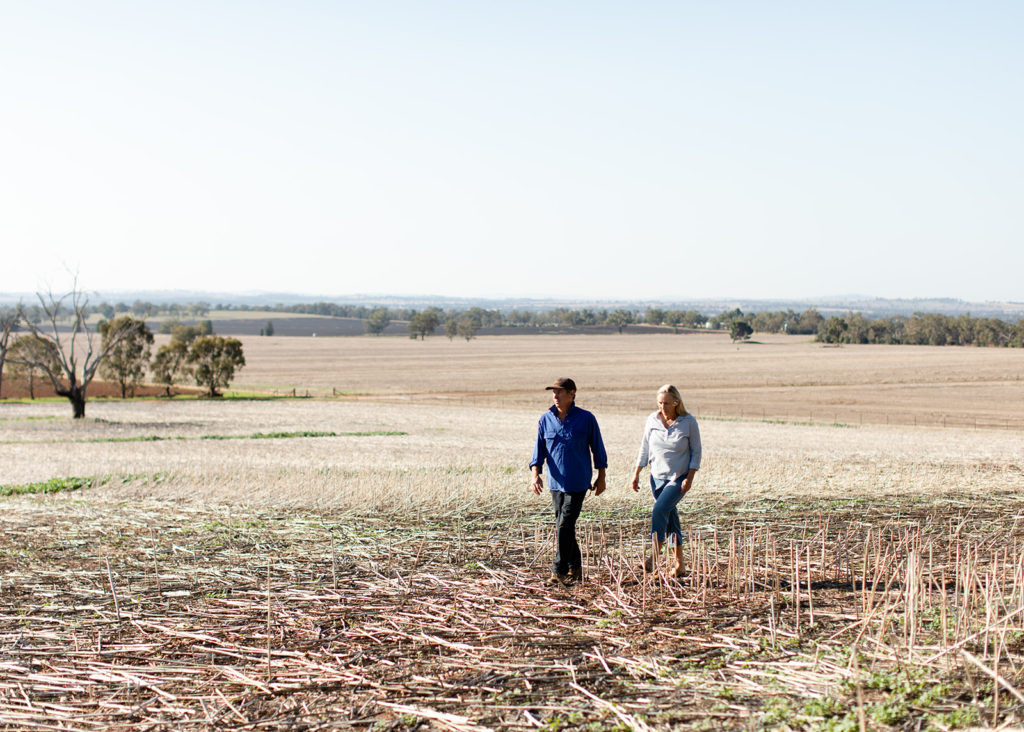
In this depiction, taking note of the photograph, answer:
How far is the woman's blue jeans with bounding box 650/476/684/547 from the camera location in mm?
9625

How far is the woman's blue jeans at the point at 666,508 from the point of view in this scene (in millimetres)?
9625

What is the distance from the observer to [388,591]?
9383 millimetres

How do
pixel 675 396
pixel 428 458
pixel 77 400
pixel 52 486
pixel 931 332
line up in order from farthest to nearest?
pixel 931 332
pixel 77 400
pixel 428 458
pixel 52 486
pixel 675 396

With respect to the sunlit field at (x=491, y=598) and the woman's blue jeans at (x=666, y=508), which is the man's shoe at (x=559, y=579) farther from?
the woman's blue jeans at (x=666, y=508)

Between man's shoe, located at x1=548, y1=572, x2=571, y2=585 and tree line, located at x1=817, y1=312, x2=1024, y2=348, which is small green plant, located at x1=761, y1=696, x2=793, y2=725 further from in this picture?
tree line, located at x1=817, y1=312, x2=1024, y2=348

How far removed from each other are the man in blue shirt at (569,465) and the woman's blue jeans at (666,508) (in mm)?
612

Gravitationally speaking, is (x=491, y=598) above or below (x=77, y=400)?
above

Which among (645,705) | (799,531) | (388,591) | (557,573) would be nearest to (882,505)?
(799,531)

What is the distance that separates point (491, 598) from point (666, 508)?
2088 mm

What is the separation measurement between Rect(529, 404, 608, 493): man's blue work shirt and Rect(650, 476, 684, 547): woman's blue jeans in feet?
2.20

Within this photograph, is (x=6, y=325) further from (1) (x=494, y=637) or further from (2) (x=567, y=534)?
(1) (x=494, y=637)

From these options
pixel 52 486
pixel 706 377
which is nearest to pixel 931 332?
pixel 706 377

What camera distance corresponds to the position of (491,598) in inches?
351

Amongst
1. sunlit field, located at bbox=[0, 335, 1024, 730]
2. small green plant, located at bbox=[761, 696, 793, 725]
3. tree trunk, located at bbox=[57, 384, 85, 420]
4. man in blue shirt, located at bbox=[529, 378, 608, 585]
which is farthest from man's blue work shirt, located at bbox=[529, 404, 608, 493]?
tree trunk, located at bbox=[57, 384, 85, 420]
